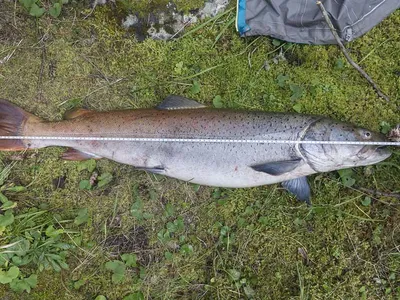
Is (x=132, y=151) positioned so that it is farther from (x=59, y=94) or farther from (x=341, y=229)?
(x=341, y=229)

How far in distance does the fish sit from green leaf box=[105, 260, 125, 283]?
0.89m

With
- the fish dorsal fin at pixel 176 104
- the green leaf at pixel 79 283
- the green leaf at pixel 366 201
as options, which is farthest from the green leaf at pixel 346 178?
the green leaf at pixel 79 283

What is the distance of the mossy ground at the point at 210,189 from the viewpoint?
12.6 feet

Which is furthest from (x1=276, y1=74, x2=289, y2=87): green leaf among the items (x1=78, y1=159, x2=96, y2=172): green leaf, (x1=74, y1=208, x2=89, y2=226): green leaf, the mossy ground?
(x1=74, y1=208, x2=89, y2=226): green leaf

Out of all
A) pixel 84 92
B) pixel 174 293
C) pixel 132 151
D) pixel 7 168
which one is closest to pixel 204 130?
pixel 132 151

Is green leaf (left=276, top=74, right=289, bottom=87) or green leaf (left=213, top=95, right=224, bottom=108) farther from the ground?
green leaf (left=276, top=74, right=289, bottom=87)

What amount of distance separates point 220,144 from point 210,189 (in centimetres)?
58

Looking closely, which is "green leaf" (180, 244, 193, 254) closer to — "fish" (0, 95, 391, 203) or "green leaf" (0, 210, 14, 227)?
"fish" (0, 95, 391, 203)

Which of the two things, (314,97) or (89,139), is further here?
(314,97)

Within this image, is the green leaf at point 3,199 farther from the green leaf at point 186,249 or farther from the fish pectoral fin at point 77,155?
the green leaf at point 186,249

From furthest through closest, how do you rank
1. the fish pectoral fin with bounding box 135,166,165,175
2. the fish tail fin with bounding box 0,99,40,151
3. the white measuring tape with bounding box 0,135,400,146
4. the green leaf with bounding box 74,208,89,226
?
the green leaf with bounding box 74,208,89,226
the fish tail fin with bounding box 0,99,40,151
the fish pectoral fin with bounding box 135,166,165,175
the white measuring tape with bounding box 0,135,400,146

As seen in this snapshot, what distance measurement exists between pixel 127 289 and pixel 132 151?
124 cm

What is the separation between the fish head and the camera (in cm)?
346

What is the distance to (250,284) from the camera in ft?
12.7
